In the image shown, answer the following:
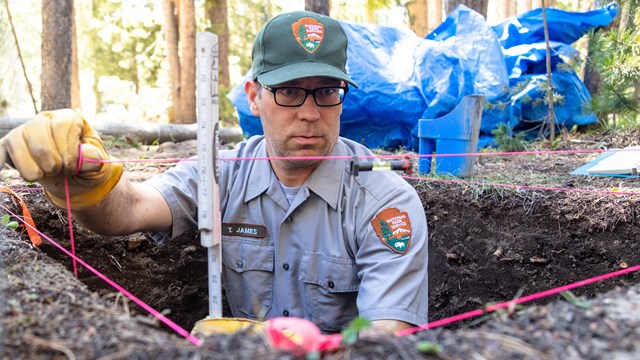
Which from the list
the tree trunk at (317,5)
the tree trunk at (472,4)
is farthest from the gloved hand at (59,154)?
the tree trunk at (472,4)

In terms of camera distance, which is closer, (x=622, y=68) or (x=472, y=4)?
(x=622, y=68)

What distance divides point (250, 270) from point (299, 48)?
934 millimetres

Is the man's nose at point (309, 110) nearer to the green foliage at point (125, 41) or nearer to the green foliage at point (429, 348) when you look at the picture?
the green foliage at point (429, 348)

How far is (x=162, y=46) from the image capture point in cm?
1433

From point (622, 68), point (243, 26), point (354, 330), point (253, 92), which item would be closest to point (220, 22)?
point (243, 26)

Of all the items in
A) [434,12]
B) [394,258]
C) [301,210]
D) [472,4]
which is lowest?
[394,258]

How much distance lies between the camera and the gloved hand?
157 centimetres

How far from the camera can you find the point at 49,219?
2.52 m

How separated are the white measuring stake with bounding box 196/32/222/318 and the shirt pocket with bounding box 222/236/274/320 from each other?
20.8 inches

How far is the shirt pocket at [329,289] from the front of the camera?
216 centimetres

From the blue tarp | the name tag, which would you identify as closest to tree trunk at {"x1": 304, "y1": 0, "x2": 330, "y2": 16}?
the blue tarp

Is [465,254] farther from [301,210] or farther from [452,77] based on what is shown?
[452,77]

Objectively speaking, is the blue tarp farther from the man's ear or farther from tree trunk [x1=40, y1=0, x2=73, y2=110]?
the man's ear

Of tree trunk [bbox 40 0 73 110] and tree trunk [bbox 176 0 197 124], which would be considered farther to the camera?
tree trunk [bbox 176 0 197 124]
